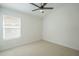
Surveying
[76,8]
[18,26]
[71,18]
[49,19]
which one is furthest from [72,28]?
[18,26]

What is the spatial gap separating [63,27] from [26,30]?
30.2 inches

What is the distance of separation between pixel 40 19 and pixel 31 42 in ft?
1.70

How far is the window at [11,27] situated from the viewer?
1522 millimetres

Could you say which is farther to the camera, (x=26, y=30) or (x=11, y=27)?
(x=26, y=30)

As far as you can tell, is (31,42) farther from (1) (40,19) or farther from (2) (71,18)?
(2) (71,18)


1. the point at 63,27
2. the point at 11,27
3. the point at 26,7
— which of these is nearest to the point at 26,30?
the point at 11,27

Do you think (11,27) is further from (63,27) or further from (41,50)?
(63,27)

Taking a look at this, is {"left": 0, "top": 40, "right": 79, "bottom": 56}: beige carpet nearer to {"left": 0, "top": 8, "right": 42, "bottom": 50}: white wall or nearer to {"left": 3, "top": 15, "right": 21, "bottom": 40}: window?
A: {"left": 0, "top": 8, "right": 42, "bottom": 50}: white wall

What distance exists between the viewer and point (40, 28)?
1.71 metres

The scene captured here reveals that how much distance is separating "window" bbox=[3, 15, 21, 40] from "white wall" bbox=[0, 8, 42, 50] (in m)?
0.06

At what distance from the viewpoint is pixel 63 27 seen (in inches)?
65.6

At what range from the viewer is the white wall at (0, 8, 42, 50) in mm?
1533

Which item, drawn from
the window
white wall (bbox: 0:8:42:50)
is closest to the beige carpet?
white wall (bbox: 0:8:42:50)

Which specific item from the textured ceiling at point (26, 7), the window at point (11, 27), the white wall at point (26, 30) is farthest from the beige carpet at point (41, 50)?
the textured ceiling at point (26, 7)
